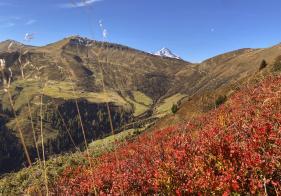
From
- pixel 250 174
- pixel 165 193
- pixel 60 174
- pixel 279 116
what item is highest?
pixel 279 116

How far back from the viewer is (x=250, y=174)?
711 cm

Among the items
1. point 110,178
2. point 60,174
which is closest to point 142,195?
point 110,178

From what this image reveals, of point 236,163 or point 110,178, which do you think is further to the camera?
point 110,178

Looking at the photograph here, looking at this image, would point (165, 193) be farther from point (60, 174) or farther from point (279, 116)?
point (60, 174)

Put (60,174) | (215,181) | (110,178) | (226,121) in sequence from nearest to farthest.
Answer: (215,181), (110,178), (226,121), (60,174)

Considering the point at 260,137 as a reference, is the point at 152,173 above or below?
below

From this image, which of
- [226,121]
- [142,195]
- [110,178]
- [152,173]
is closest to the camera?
[142,195]

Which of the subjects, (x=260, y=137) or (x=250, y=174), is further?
(x=260, y=137)

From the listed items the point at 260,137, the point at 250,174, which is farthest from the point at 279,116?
the point at 250,174

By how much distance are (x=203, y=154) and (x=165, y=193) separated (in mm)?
1200

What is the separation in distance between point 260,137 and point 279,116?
229cm

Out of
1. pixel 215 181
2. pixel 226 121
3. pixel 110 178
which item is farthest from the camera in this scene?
pixel 226 121

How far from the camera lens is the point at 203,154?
348 inches

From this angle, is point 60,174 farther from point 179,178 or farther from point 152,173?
point 179,178
